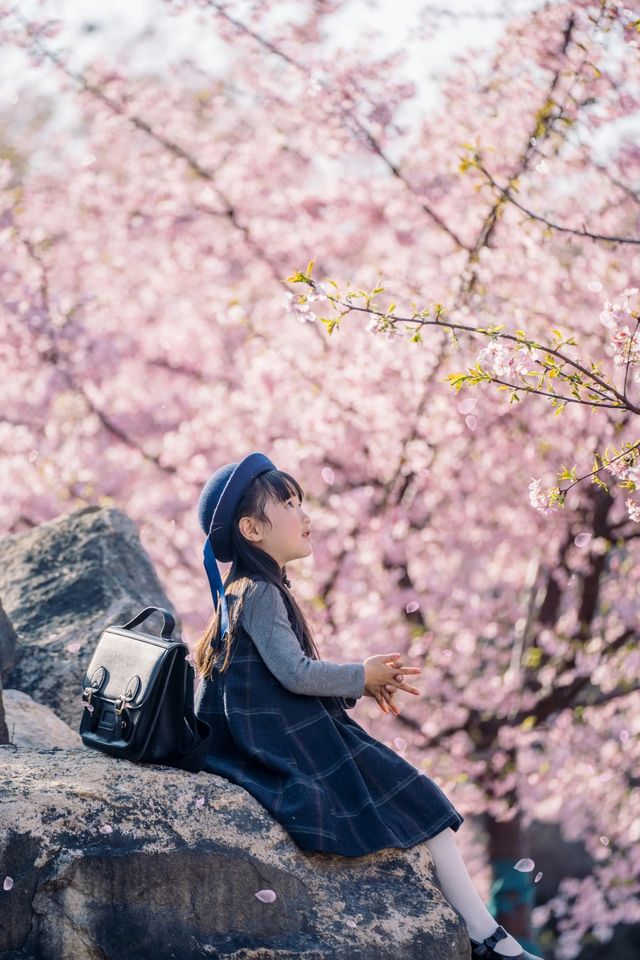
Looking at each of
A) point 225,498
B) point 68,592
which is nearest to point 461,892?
point 225,498

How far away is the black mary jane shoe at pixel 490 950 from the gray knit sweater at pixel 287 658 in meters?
0.75

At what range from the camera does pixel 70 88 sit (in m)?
7.30

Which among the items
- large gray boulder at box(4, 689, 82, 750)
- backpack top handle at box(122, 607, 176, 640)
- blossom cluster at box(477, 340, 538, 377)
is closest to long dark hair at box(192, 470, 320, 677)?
backpack top handle at box(122, 607, 176, 640)

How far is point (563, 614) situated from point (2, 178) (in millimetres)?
4692

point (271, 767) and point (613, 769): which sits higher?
point (271, 767)

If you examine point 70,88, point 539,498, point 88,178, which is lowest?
point 88,178

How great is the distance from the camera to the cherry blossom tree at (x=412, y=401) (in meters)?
6.07

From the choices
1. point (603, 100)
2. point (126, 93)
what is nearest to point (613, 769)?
point (603, 100)

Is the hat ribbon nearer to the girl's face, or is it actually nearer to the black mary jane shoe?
the girl's face

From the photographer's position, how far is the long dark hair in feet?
11.0

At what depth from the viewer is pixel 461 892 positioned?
3.12m

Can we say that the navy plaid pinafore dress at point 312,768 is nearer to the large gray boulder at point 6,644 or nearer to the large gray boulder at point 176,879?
the large gray boulder at point 176,879

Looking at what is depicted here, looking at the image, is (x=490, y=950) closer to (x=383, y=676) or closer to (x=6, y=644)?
(x=383, y=676)

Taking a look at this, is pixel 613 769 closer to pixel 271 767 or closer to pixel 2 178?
pixel 271 767
